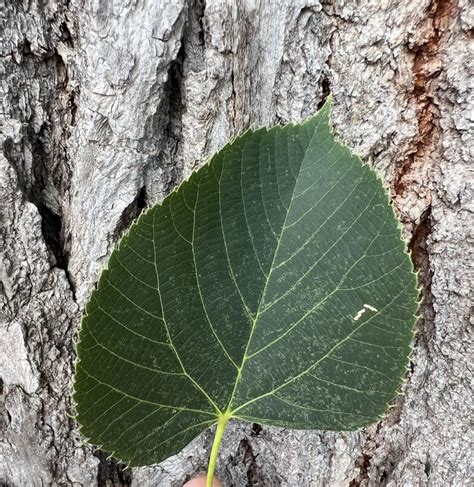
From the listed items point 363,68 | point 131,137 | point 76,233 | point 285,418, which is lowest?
point 285,418

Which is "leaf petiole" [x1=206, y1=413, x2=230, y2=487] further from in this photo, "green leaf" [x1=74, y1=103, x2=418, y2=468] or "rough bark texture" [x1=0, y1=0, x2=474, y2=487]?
"rough bark texture" [x1=0, y1=0, x2=474, y2=487]

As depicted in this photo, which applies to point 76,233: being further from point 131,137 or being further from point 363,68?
point 363,68

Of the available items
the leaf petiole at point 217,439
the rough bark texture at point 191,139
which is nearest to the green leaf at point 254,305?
the leaf petiole at point 217,439

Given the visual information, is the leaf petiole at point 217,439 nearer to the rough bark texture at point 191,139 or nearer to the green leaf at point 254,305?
the green leaf at point 254,305

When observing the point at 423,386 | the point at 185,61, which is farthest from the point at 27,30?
the point at 423,386

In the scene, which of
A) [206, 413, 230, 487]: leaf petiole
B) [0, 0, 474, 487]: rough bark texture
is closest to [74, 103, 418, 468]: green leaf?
[206, 413, 230, 487]: leaf petiole

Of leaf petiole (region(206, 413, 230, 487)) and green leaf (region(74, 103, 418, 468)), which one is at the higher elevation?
green leaf (region(74, 103, 418, 468))
